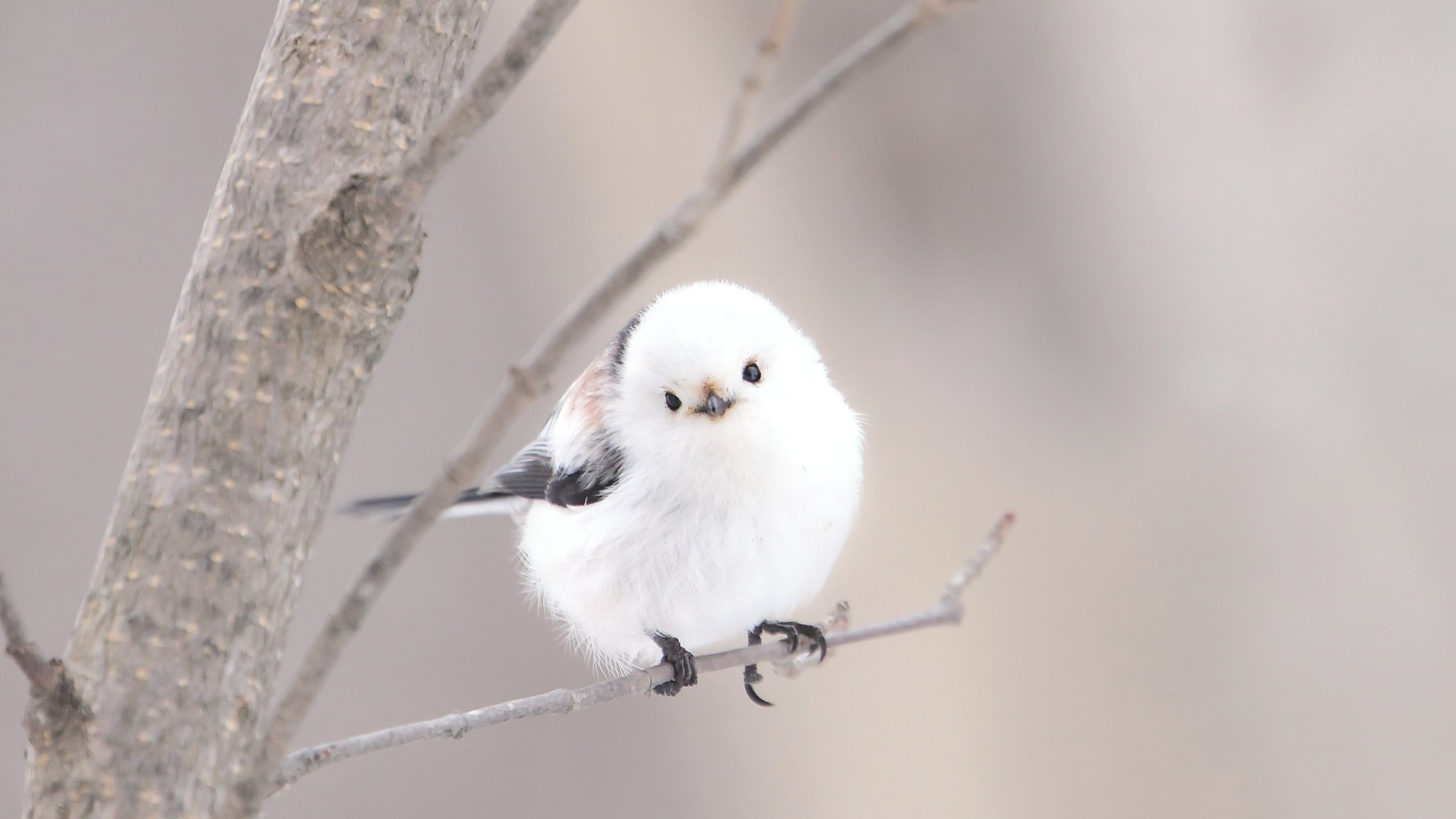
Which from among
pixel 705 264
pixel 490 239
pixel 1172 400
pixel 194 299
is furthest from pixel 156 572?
pixel 490 239

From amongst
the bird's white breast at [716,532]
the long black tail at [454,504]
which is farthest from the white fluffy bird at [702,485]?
the long black tail at [454,504]

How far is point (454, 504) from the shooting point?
0.78 meters

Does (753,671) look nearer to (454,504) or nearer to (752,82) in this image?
(454,504)

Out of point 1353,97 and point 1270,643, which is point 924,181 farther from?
point 1270,643

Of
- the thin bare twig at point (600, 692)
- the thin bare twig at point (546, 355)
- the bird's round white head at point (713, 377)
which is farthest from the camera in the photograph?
the bird's round white head at point (713, 377)

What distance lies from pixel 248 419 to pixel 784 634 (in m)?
0.39

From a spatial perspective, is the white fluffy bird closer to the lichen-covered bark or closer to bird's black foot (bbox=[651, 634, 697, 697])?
bird's black foot (bbox=[651, 634, 697, 697])

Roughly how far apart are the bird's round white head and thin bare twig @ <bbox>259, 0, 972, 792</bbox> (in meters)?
0.32

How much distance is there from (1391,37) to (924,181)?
1.54 ft

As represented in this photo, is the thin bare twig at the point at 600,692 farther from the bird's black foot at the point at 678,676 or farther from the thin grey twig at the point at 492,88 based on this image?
the thin grey twig at the point at 492,88

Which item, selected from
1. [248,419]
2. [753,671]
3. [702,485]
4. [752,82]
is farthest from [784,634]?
[752,82]

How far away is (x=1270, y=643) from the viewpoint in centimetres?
112

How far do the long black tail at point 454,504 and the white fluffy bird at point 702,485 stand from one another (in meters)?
0.11

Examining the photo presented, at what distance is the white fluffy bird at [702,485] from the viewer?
0.59 metres
